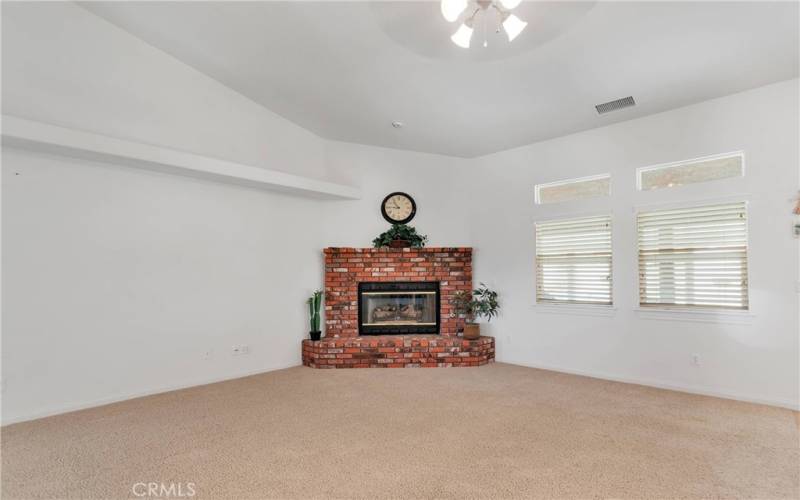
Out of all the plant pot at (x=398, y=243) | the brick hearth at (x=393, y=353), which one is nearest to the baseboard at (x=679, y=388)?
the brick hearth at (x=393, y=353)

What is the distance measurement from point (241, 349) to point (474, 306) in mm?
3031

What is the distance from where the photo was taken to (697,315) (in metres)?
4.25

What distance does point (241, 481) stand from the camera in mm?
2533

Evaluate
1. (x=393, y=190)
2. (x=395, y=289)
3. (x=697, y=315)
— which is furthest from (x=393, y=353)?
(x=697, y=315)

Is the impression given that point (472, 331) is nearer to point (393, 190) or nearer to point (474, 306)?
point (474, 306)

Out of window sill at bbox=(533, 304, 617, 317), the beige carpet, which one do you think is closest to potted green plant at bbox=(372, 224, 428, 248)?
window sill at bbox=(533, 304, 617, 317)

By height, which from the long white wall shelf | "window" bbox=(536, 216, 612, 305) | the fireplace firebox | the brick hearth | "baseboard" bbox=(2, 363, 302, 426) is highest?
the long white wall shelf

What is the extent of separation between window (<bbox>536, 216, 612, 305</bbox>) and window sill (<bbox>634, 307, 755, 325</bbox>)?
45 centimetres

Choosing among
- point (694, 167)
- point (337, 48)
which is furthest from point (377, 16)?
point (694, 167)

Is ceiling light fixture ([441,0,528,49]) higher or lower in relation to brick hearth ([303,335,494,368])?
higher

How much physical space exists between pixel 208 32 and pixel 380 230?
3187 mm

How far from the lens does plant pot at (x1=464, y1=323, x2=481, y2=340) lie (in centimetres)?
577

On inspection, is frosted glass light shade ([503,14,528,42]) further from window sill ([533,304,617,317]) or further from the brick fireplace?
the brick fireplace

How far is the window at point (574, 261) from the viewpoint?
5.02 m
